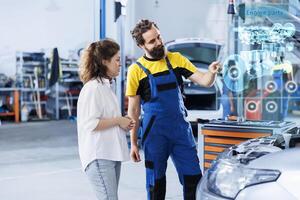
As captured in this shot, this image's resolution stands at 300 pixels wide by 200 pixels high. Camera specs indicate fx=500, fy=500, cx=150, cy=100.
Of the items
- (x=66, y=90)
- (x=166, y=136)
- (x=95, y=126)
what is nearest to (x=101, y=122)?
(x=95, y=126)

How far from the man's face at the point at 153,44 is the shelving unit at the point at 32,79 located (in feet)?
25.0

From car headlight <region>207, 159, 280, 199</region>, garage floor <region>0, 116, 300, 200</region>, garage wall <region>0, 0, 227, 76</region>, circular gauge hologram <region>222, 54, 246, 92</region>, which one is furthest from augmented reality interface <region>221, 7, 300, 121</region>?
garage wall <region>0, 0, 227, 76</region>

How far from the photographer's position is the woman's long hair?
8.55 ft

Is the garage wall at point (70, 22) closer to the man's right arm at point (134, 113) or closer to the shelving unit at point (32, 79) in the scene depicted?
the shelving unit at point (32, 79)

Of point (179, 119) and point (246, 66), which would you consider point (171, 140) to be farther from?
point (246, 66)

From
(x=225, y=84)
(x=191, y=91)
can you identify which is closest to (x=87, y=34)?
(x=191, y=91)

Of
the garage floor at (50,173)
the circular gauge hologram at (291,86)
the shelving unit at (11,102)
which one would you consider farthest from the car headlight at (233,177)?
the shelving unit at (11,102)

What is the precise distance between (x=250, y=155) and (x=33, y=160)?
4370mm

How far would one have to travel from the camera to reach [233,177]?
1.99 metres

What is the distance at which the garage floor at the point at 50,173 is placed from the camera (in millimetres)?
4410

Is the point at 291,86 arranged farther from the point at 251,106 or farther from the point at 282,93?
the point at 251,106

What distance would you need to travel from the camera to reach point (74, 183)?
481cm

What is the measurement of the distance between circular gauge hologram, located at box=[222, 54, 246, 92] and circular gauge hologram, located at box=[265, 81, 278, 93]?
0.88 feet

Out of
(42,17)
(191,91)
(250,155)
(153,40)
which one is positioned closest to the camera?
(250,155)
